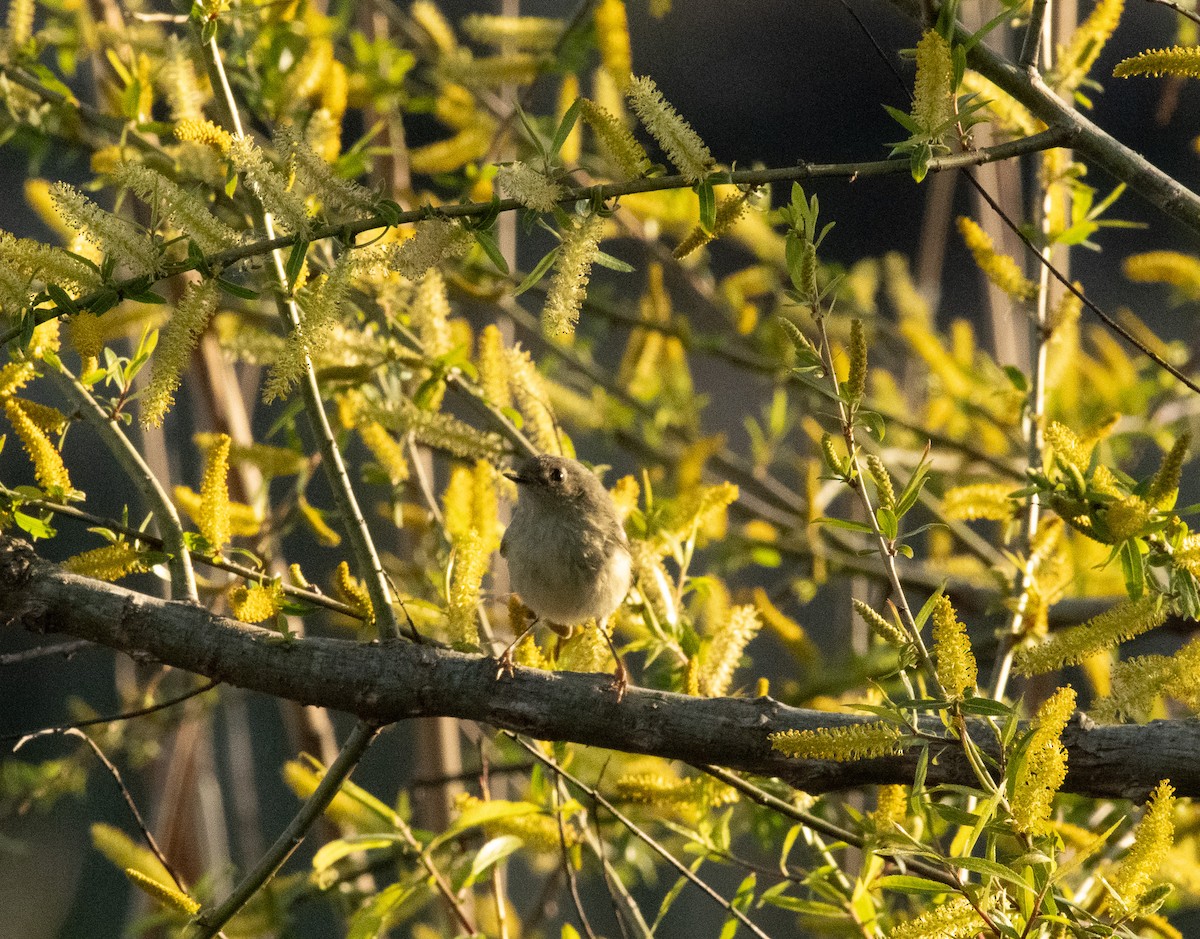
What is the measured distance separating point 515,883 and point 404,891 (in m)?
4.41

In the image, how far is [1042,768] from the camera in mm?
1397

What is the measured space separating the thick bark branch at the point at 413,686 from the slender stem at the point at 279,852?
90 millimetres

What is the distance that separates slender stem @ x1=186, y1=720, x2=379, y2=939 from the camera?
1.84m

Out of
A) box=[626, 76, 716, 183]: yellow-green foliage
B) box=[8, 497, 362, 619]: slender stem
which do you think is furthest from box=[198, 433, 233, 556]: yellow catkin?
box=[626, 76, 716, 183]: yellow-green foliage

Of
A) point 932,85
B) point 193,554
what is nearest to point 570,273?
point 932,85

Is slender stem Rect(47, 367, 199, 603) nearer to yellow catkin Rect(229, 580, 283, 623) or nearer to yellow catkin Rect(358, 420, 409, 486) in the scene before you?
yellow catkin Rect(229, 580, 283, 623)

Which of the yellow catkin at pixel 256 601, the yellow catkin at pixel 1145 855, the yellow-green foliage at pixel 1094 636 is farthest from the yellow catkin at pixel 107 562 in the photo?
the yellow catkin at pixel 1145 855

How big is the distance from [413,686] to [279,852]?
31cm

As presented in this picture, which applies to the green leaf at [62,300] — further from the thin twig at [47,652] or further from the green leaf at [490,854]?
the green leaf at [490,854]

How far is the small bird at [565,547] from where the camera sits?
10.1 feet

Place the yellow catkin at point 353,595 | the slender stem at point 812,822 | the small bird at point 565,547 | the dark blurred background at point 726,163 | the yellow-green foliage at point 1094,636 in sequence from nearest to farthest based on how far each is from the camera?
the yellow-green foliage at point 1094,636 → the slender stem at point 812,822 → the yellow catkin at point 353,595 → the small bird at point 565,547 → the dark blurred background at point 726,163

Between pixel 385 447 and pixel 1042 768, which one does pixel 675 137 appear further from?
pixel 385 447

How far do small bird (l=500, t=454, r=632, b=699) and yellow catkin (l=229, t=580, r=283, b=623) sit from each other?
1049 mm

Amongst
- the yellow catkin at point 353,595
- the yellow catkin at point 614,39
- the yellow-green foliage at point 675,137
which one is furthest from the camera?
the yellow catkin at point 614,39
